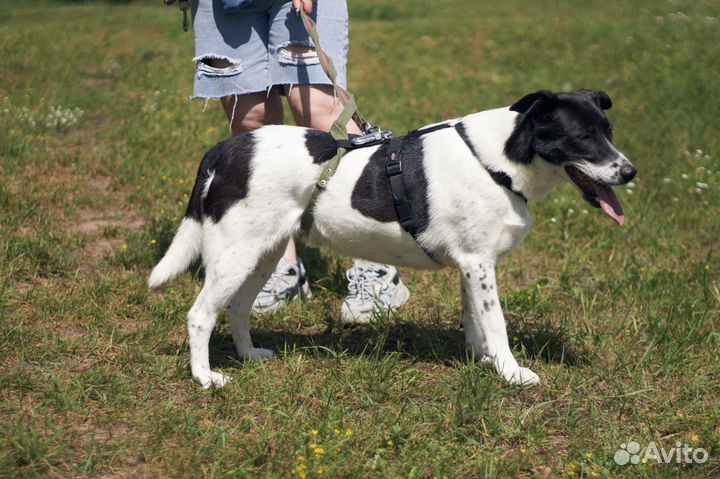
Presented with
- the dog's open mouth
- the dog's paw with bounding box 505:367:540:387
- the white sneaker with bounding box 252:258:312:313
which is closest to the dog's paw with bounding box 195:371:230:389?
the white sneaker with bounding box 252:258:312:313

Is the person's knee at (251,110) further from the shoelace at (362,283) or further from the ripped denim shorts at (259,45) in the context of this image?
the shoelace at (362,283)

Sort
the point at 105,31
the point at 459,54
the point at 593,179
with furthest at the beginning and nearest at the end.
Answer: the point at 105,31 → the point at 459,54 → the point at 593,179

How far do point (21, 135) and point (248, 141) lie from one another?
3780 millimetres

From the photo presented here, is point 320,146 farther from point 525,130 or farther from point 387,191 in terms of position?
point 525,130

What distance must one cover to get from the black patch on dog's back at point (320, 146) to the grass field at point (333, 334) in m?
0.92

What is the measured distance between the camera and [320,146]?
3477mm

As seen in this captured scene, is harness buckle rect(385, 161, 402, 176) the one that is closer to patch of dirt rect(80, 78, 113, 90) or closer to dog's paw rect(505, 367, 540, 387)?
dog's paw rect(505, 367, 540, 387)

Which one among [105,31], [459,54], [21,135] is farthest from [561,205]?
[105,31]

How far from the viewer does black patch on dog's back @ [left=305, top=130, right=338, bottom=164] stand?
3449mm

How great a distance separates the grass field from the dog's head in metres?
0.89

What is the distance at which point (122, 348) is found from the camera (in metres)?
3.75

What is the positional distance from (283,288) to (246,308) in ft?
2.12

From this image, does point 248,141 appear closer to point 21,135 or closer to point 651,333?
point 651,333

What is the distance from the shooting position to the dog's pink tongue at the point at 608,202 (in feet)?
10.8
